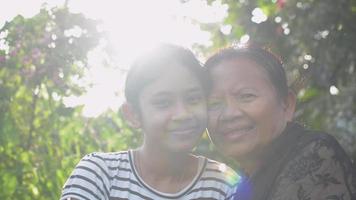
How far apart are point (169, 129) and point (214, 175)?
36 cm

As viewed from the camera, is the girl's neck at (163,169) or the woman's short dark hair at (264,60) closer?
the woman's short dark hair at (264,60)

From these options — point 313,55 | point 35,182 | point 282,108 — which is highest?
Answer: point 313,55

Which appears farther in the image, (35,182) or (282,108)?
(35,182)

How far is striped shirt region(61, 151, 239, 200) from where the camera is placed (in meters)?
2.63

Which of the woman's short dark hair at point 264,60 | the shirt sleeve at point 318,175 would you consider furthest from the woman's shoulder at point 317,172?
the woman's short dark hair at point 264,60

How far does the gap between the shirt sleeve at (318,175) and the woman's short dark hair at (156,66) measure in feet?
2.00

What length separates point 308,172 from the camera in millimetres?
2146

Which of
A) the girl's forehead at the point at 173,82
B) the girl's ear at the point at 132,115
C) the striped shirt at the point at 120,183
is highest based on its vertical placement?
the girl's forehead at the point at 173,82

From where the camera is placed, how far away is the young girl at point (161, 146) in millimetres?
2654

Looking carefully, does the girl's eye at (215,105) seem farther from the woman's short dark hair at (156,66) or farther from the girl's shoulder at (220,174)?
the girl's shoulder at (220,174)

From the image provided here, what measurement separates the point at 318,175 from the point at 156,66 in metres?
0.91

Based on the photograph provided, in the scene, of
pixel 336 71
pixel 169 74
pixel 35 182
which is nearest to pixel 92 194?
pixel 169 74

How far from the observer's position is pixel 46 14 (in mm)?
4973

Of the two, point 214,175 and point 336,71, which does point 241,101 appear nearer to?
point 214,175
